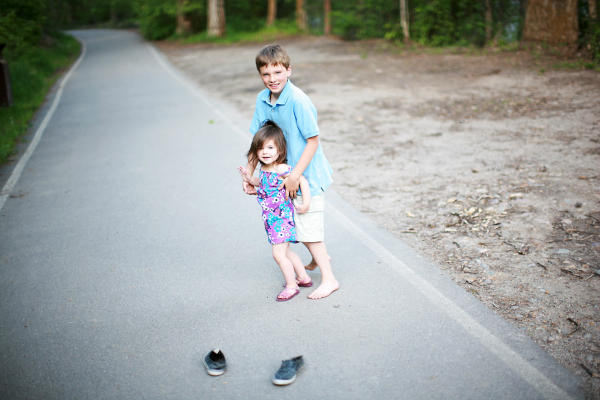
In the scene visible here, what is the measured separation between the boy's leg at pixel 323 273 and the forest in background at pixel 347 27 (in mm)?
7382

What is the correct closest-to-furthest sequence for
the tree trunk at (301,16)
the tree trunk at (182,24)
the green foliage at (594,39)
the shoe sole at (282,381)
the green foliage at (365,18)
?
the shoe sole at (282,381) < the green foliage at (594,39) < the green foliage at (365,18) < the tree trunk at (301,16) < the tree trunk at (182,24)

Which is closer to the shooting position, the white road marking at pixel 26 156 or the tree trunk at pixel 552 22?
the white road marking at pixel 26 156

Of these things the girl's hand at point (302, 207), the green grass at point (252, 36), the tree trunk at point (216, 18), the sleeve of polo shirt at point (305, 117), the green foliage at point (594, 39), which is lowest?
the girl's hand at point (302, 207)

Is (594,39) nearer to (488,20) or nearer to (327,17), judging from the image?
(488,20)

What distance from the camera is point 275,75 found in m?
3.39

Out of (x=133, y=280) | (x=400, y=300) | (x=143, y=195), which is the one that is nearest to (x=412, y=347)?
(x=400, y=300)

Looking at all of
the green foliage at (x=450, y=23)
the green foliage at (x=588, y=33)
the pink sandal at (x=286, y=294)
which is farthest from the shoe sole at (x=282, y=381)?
the green foliage at (x=450, y=23)

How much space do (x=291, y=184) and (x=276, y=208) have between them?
0.25 metres

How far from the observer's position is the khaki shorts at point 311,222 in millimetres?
3689

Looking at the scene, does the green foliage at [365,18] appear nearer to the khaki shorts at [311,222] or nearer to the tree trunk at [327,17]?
the tree trunk at [327,17]

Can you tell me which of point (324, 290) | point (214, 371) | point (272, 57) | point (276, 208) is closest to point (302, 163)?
point (276, 208)

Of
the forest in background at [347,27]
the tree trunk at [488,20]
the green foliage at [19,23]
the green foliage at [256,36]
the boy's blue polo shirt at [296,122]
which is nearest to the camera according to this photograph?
the boy's blue polo shirt at [296,122]

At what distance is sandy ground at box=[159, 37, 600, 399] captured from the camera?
3805 mm

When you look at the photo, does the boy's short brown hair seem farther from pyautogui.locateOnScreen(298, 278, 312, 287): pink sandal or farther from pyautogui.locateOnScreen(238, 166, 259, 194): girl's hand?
pyautogui.locateOnScreen(298, 278, 312, 287): pink sandal
